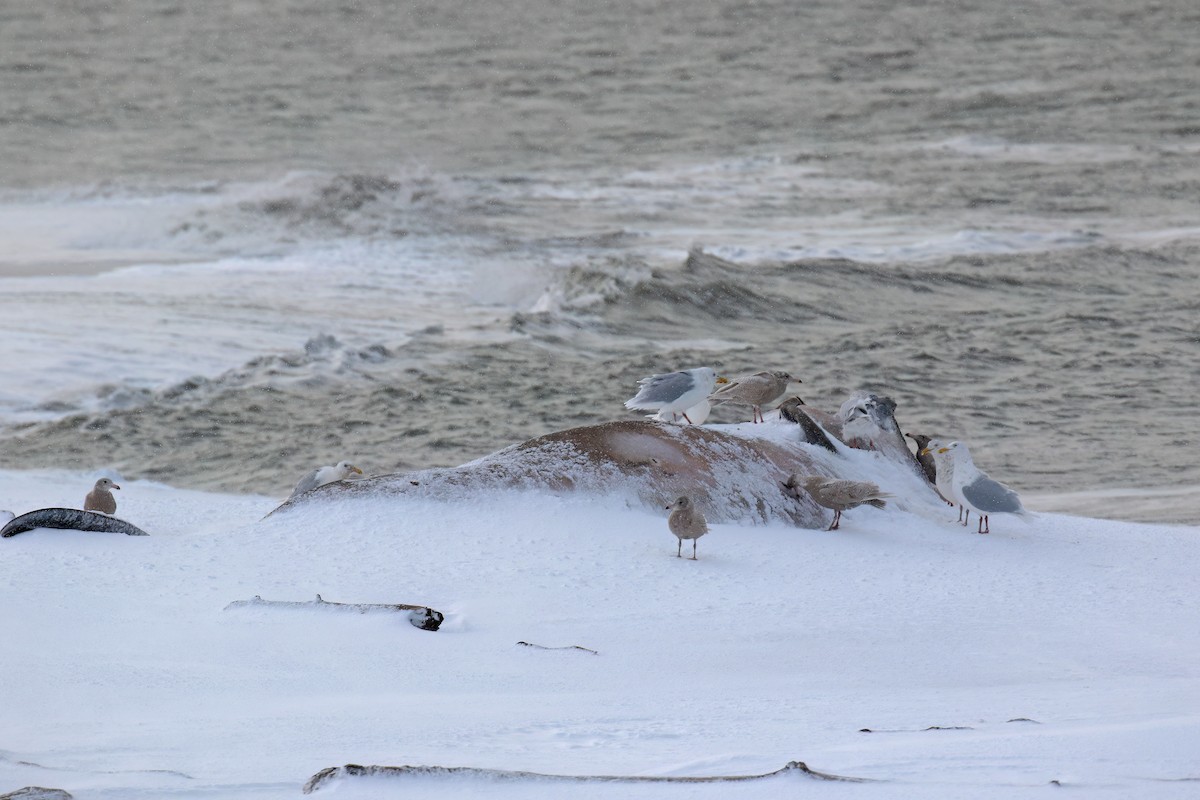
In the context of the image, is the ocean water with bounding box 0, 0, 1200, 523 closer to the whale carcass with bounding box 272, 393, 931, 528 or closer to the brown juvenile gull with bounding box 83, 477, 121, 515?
the brown juvenile gull with bounding box 83, 477, 121, 515

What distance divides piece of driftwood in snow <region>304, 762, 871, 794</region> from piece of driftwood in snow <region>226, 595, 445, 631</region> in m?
1.23

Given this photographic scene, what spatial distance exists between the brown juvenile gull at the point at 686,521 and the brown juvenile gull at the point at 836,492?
2.45 feet

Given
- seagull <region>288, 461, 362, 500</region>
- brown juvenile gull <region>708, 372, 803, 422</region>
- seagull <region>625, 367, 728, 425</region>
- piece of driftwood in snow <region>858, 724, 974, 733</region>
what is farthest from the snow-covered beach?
brown juvenile gull <region>708, 372, 803, 422</region>

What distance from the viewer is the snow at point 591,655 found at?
3143 mm

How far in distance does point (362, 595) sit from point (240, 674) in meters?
0.72

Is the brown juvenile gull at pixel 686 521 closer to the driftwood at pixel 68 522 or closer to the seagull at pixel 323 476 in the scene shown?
the seagull at pixel 323 476

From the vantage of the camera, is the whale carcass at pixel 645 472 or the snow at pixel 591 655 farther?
the whale carcass at pixel 645 472

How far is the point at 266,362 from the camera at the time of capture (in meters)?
11.4

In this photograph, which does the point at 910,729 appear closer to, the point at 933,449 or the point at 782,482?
the point at 782,482

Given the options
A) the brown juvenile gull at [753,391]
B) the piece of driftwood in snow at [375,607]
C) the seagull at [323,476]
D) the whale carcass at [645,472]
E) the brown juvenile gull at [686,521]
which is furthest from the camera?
the brown juvenile gull at [753,391]

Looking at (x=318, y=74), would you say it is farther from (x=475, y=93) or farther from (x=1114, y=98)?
(x=1114, y=98)

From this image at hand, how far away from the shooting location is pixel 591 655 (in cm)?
412

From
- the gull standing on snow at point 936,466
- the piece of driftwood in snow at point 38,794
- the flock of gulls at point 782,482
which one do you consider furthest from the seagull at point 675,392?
the piece of driftwood in snow at point 38,794

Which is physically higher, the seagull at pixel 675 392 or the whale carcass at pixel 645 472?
the seagull at pixel 675 392
